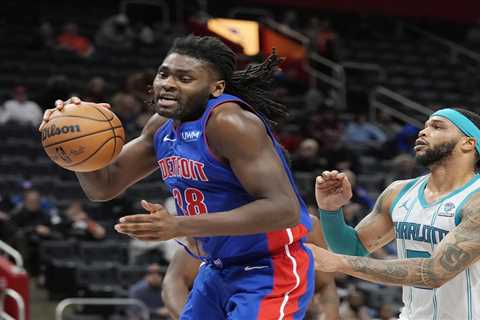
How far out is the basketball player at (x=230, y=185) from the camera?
155 inches

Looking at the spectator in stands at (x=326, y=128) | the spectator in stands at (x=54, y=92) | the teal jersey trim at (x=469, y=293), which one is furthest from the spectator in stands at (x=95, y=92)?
the teal jersey trim at (x=469, y=293)

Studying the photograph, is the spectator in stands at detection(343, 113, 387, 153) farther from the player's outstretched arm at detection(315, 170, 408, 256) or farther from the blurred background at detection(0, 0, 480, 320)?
the player's outstretched arm at detection(315, 170, 408, 256)

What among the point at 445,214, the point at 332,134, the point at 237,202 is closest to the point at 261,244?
the point at 237,202

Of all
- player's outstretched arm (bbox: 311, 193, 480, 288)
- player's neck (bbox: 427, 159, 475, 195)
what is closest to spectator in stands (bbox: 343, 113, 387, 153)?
player's neck (bbox: 427, 159, 475, 195)

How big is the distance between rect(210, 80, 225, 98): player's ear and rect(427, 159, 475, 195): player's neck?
113cm

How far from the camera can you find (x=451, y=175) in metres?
4.67


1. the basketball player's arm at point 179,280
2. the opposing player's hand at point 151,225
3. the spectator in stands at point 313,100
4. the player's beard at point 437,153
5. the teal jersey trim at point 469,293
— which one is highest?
the opposing player's hand at point 151,225

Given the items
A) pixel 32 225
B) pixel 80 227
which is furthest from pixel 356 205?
pixel 32 225

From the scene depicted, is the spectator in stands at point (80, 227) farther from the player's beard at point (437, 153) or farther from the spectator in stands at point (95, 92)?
the player's beard at point (437, 153)

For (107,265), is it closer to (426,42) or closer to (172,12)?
(172,12)

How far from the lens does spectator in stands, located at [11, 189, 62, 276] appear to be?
34.2ft

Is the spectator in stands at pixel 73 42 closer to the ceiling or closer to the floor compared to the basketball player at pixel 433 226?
closer to the floor

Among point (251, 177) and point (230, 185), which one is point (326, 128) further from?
point (251, 177)

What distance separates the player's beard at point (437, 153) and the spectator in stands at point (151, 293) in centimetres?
529
